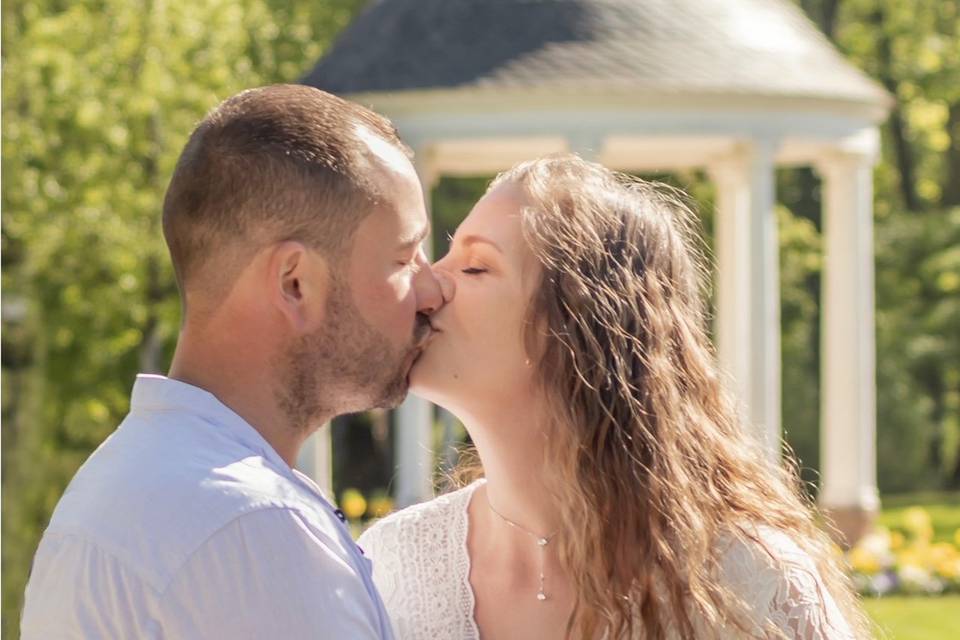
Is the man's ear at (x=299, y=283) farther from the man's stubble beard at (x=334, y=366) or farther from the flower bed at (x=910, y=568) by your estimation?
the flower bed at (x=910, y=568)

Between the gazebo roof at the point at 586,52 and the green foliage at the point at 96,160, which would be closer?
the gazebo roof at the point at 586,52

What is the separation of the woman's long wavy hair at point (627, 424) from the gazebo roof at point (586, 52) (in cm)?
1509

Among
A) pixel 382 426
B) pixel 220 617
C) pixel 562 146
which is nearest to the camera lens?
pixel 220 617

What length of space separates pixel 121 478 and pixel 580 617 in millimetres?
1496

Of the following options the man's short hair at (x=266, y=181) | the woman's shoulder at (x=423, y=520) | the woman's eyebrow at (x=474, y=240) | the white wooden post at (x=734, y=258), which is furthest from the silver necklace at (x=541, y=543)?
the white wooden post at (x=734, y=258)

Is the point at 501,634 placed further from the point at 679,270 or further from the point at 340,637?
the point at 340,637

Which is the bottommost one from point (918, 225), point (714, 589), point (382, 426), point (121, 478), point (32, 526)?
point (382, 426)

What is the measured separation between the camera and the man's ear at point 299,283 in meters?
3.42

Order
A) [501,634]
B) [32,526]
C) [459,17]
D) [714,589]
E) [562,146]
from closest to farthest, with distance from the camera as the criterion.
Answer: [714,589], [501,634], [32,526], [562,146], [459,17]

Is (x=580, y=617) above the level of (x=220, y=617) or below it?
below

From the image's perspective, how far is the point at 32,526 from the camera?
12.2 meters

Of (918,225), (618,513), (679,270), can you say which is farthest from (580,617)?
(918,225)

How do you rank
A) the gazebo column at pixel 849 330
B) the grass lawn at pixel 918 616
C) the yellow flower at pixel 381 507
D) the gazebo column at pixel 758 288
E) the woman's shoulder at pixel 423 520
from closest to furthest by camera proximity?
the woman's shoulder at pixel 423 520
the grass lawn at pixel 918 616
the yellow flower at pixel 381 507
the gazebo column at pixel 758 288
the gazebo column at pixel 849 330

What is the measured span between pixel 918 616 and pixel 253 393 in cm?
1486
